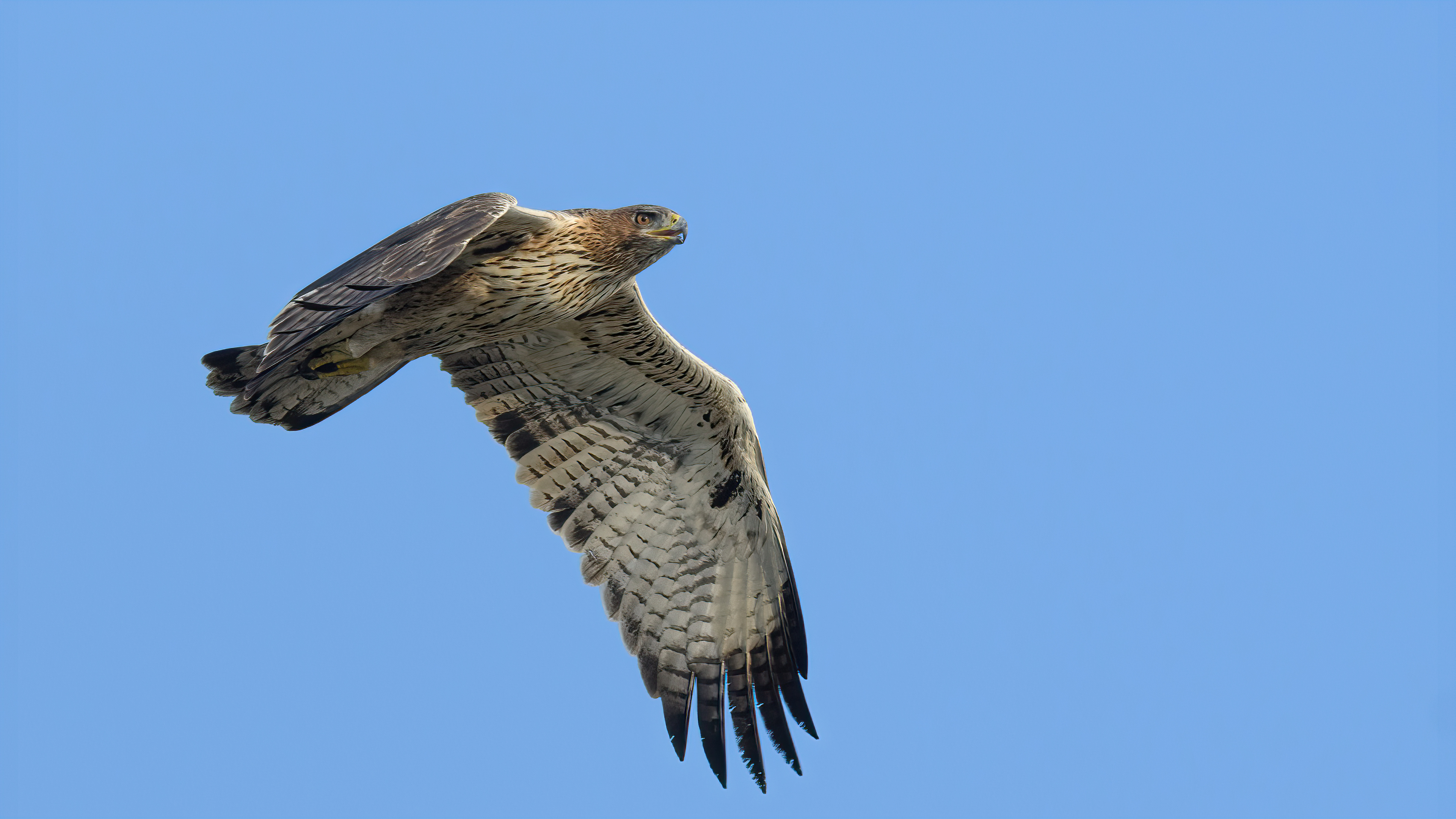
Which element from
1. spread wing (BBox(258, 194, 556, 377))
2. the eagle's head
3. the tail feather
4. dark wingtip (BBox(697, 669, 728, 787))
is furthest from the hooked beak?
dark wingtip (BBox(697, 669, 728, 787))

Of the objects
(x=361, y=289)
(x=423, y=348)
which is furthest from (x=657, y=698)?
(x=361, y=289)

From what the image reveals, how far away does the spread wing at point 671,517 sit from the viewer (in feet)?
29.1

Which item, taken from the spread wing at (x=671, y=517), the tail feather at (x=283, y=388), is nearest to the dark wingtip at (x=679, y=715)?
the spread wing at (x=671, y=517)

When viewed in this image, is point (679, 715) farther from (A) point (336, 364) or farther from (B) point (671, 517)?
(A) point (336, 364)

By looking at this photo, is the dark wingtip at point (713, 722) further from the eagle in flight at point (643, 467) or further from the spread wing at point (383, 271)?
the spread wing at point (383, 271)

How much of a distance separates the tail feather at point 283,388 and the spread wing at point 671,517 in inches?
32.0

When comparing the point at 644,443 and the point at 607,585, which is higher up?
the point at 644,443

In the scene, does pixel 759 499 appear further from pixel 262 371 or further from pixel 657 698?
pixel 262 371

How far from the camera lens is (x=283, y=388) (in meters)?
7.87

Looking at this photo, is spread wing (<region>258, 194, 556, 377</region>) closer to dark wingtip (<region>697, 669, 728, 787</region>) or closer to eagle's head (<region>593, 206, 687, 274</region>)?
eagle's head (<region>593, 206, 687, 274</region>)

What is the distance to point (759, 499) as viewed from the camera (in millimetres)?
9289

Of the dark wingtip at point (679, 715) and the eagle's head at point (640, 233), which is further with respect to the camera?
the dark wingtip at point (679, 715)

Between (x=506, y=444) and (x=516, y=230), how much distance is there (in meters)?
1.92

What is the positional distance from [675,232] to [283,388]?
222 cm
